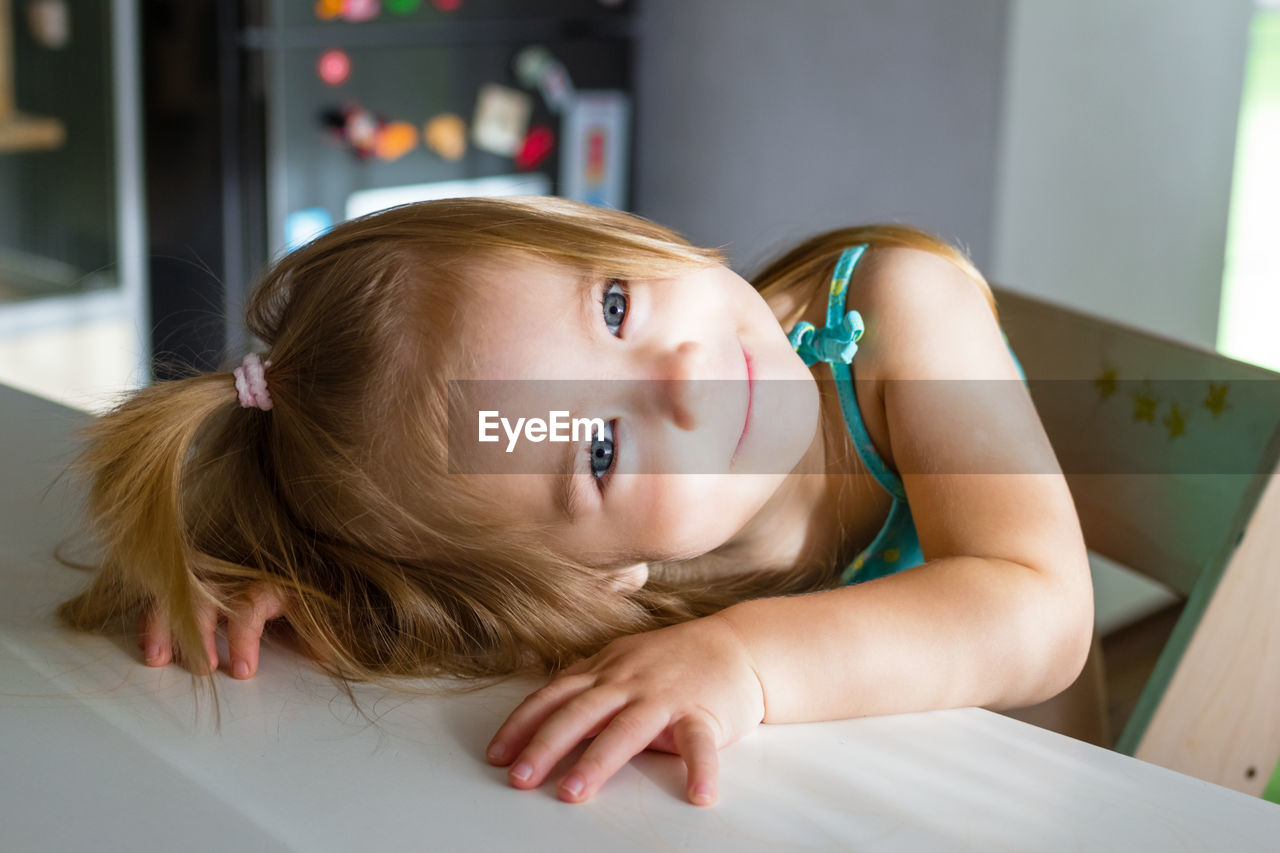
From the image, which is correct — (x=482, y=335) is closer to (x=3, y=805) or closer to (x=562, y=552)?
(x=562, y=552)

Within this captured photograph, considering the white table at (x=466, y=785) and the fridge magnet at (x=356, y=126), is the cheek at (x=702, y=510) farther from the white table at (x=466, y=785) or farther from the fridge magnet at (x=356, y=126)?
the fridge magnet at (x=356, y=126)

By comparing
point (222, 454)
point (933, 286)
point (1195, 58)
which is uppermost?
point (1195, 58)

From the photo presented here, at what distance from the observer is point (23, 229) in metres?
2.24

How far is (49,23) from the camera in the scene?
7.13 ft

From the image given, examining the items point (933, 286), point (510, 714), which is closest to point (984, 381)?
point (933, 286)

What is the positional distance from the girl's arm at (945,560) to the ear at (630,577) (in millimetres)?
133

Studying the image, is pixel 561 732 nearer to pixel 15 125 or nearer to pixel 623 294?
pixel 623 294

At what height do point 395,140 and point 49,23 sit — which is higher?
point 49,23

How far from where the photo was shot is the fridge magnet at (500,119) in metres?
2.40

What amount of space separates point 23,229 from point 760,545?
1.85m

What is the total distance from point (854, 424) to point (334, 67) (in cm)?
156

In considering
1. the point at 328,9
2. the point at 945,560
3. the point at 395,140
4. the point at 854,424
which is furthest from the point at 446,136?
the point at 945,560

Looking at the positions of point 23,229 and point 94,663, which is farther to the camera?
point 23,229

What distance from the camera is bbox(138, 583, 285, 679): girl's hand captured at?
59 cm
